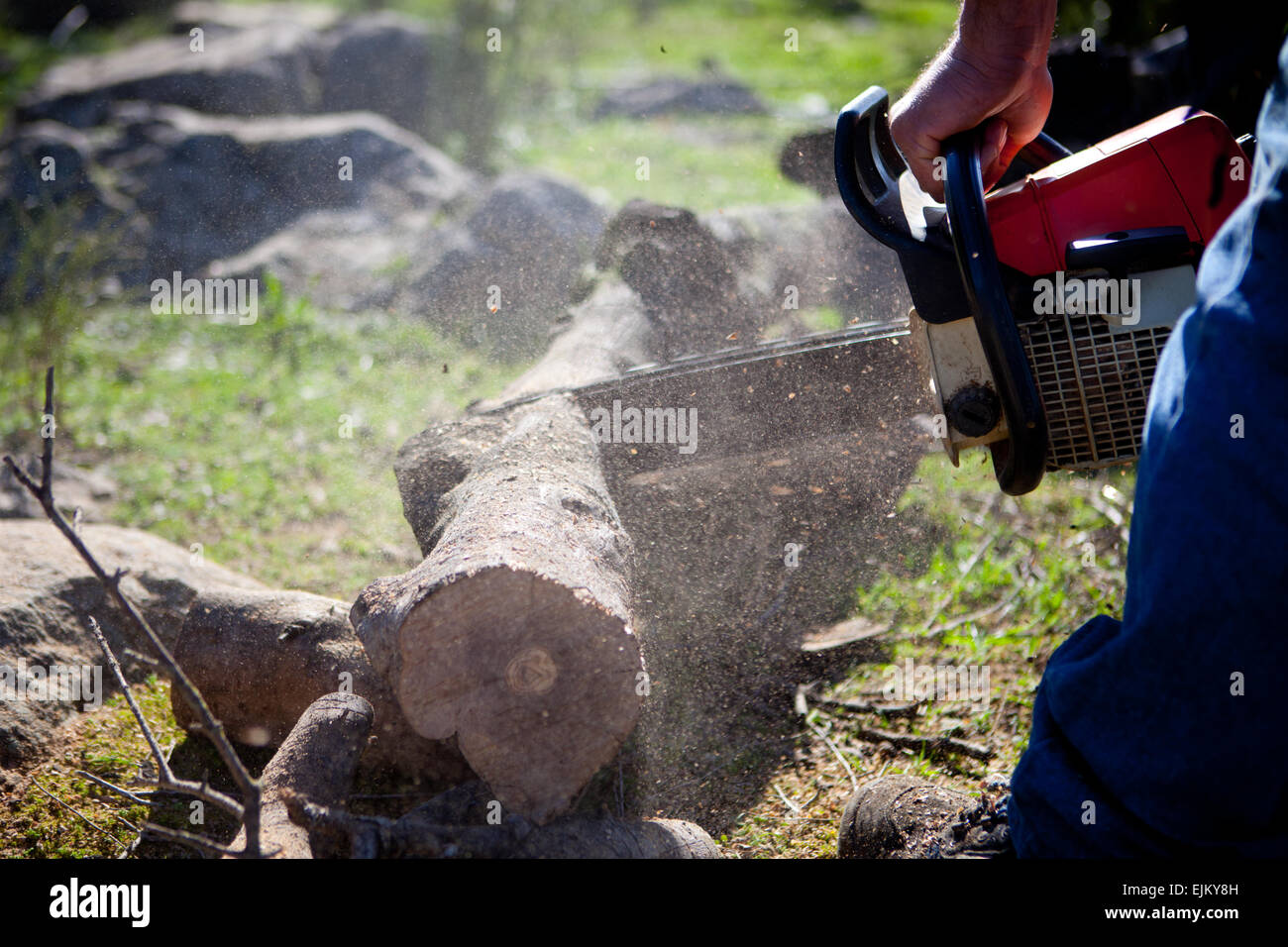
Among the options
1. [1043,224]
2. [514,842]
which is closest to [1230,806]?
[1043,224]

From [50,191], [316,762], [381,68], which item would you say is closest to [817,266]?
[316,762]

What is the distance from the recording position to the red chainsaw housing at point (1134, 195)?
1.85 m

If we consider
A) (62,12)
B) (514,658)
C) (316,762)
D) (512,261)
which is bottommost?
(316,762)

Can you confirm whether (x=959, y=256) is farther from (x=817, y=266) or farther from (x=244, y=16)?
(x=244, y=16)

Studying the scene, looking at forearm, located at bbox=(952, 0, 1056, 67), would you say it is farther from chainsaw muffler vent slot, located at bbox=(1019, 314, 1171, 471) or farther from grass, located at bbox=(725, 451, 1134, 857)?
grass, located at bbox=(725, 451, 1134, 857)

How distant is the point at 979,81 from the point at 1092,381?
2.33ft

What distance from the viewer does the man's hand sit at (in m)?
1.99

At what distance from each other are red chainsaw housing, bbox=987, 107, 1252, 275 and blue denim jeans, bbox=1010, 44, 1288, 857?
0.39 metres

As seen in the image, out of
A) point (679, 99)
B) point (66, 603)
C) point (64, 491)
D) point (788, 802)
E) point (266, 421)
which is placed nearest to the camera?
point (788, 802)

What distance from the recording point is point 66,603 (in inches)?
113

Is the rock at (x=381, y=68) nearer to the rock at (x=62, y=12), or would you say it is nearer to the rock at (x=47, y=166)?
the rock at (x=47, y=166)

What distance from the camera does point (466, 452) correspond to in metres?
2.87

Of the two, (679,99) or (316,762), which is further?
(679,99)
